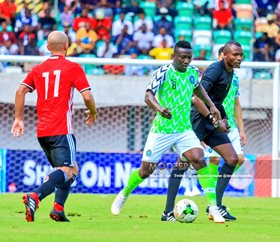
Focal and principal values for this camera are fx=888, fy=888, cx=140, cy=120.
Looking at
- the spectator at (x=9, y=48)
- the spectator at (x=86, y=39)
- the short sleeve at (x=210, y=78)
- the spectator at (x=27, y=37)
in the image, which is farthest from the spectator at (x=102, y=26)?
the short sleeve at (x=210, y=78)

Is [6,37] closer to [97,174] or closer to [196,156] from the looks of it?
[97,174]

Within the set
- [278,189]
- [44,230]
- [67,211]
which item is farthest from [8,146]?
[44,230]

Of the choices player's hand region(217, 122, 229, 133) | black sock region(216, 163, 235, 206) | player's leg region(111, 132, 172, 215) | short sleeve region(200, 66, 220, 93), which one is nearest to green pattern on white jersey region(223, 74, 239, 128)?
short sleeve region(200, 66, 220, 93)

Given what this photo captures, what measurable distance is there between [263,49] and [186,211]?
47.4 ft

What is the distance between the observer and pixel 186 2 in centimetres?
2573

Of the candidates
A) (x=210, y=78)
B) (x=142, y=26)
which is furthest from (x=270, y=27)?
(x=210, y=78)

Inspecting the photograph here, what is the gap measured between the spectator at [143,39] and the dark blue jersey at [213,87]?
12126mm

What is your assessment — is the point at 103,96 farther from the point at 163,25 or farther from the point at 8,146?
the point at 163,25

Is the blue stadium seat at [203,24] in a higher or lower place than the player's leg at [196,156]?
higher

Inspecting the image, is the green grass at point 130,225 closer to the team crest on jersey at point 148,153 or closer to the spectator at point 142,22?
the team crest on jersey at point 148,153

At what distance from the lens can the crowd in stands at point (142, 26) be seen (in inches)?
930

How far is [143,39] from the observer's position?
2394 cm

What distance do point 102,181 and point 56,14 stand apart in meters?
7.95

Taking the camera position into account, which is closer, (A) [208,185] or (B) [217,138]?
(A) [208,185]
